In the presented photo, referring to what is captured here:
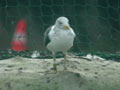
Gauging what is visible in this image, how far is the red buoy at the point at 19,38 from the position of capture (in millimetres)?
6375

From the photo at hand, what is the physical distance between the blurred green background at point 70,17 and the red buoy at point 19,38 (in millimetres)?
46

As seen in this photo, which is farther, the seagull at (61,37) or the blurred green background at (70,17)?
the blurred green background at (70,17)

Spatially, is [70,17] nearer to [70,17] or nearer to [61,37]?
[70,17]

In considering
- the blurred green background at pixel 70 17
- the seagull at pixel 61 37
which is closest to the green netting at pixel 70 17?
the blurred green background at pixel 70 17

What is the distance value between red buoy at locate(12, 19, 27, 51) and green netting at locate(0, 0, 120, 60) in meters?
0.05

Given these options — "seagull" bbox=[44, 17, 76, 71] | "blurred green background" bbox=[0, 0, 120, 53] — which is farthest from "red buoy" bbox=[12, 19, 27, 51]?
"seagull" bbox=[44, 17, 76, 71]

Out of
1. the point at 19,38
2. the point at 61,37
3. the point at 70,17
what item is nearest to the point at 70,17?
the point at 70,17

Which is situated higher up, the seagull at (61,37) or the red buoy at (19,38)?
the seagull at (61,37)

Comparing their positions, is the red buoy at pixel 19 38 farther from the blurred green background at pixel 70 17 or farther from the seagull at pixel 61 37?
the seagull at pixel 61 37

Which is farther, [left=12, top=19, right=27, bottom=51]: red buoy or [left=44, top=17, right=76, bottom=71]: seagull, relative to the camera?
[left=12, top=19, right=27, bottom=51]: red buoy

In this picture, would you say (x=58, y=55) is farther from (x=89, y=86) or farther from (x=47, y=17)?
(x=89, y=86)

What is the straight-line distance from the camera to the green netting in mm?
6438

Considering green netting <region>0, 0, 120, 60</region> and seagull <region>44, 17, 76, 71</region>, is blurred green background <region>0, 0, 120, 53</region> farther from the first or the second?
seagull <region>44, 17, 76, 71</region>

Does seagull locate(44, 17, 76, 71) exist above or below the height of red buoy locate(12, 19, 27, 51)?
above
